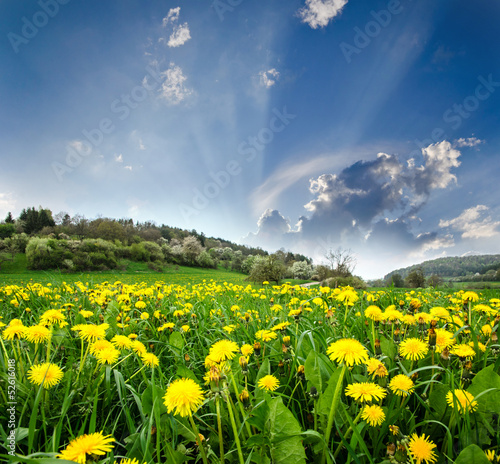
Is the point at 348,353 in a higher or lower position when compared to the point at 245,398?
higher

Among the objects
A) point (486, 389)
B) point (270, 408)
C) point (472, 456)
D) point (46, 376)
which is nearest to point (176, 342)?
point (46, 376)

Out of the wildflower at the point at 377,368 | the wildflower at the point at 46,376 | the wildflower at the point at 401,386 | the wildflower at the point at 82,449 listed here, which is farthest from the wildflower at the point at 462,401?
the wildflower at the point at 46,376

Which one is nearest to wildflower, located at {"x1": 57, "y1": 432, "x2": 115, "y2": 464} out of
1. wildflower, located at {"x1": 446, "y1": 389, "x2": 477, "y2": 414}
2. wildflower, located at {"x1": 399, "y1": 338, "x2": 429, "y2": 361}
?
wildflower, located at {"x1": 446, "y1": 389, "x2": 477, "y2": 414}

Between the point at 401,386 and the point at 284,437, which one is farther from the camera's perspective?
the point at 401,386

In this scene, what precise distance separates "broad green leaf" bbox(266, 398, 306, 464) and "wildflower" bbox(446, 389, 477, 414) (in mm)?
661

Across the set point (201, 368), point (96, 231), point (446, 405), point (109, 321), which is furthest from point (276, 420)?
point (96, 231)

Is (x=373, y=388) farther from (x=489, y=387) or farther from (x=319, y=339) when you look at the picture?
(x=319, y=339)

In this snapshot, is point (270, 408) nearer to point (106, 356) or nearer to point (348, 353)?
point (348, 353)

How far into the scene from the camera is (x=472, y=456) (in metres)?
0.80

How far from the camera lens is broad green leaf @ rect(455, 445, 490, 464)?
2.59 feet

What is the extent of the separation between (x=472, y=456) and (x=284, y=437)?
2.05 feet

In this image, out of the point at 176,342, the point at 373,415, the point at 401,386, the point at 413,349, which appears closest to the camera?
the point at 373,415

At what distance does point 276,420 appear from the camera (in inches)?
38.3

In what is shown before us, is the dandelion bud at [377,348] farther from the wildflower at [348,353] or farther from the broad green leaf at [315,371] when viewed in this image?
the wildflower at [348,353]
